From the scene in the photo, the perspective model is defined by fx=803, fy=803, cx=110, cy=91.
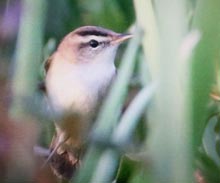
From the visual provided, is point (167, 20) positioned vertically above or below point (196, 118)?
above

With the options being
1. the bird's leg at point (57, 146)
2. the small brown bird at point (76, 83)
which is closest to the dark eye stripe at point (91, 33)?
the small brown bird at point (76, 83)

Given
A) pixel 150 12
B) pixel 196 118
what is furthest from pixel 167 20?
pixel 196 118

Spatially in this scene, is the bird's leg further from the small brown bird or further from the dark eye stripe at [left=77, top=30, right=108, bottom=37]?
the dark eye stripe at [left=77, top=30, right=108, bottom=37]

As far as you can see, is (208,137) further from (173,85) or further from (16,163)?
(16,163)

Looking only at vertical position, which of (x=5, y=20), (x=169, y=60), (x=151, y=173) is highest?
(x=5, y=20)

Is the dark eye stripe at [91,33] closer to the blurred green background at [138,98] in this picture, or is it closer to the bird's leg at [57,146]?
the blurred green background at [138,98]
